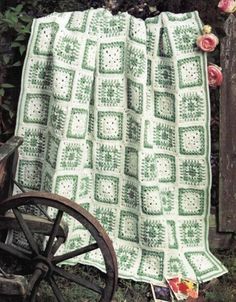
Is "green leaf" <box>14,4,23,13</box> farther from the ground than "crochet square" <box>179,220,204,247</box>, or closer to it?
farther from the ground

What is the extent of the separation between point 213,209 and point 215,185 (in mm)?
159

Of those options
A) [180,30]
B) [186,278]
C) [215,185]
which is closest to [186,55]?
[180,30]

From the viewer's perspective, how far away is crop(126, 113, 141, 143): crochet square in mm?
3900

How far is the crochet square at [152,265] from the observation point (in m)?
3.96

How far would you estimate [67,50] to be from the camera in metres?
3.87

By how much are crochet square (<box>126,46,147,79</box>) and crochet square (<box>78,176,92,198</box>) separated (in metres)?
0.70

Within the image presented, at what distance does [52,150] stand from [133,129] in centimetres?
50

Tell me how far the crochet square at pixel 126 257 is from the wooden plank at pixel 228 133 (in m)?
0.63

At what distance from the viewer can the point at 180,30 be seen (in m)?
3.96

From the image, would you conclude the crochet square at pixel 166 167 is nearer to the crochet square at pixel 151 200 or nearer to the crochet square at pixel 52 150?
the crochet square at pixel 151 200

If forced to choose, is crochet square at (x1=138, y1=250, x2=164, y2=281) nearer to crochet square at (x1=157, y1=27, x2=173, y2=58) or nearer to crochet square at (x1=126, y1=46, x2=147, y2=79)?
crochet square at (x1=126, y1=46, x2=147, y2=79)

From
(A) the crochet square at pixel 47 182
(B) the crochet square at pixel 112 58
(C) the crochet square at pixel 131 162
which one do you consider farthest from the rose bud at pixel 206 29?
(A) the crochet square at pixel 47 182

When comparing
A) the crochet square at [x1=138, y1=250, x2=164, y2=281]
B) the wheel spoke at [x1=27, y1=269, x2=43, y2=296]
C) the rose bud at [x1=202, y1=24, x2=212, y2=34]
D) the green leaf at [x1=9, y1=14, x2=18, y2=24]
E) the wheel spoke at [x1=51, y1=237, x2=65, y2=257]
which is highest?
the rose bud at [x1=202, y1=24, x2=212, y2=34]

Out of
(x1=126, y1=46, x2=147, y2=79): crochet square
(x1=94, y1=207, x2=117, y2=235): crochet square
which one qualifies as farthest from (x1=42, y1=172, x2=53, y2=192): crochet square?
(x1=126, y1=46, x2=147, y2=79): crochet square
